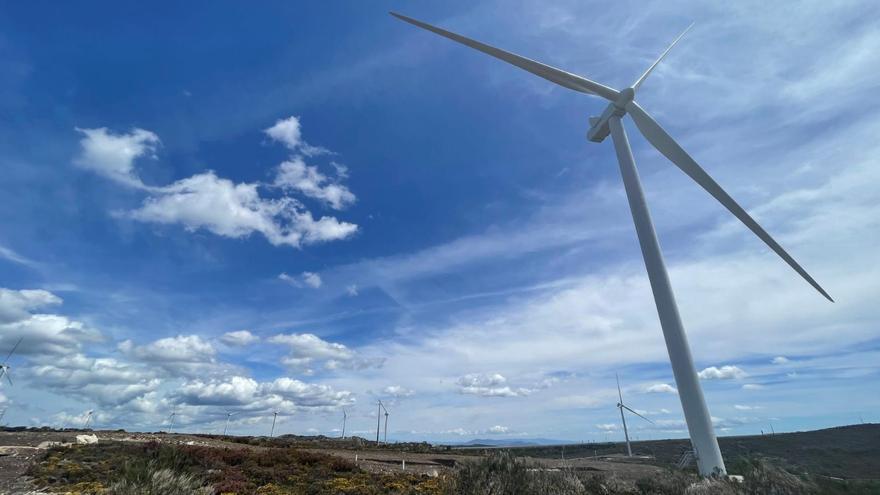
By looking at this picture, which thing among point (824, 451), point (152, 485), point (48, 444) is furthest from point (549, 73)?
point (824, 451)

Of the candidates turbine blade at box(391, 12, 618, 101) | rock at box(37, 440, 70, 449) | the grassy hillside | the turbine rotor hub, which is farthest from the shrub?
the grassy hillside

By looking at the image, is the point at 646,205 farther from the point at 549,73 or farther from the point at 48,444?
the point at 48,444

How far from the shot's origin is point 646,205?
27375mm

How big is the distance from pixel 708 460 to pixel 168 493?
81.3 ft

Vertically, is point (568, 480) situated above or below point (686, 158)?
below

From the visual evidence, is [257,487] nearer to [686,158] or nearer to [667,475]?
[667,475]

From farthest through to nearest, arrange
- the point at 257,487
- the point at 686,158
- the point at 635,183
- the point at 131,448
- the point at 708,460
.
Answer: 1. the point at 131,448
2. the point at 686,158
3. the point at 635,183
4. the point at 257,487
5. the point at 708,460

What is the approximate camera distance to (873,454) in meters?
77.3

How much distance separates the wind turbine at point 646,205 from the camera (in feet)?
75.4

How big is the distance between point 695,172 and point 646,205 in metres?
6.50

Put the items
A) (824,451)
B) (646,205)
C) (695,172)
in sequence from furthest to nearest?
1. (824,451)
2. (695,172)
3. (646,205)

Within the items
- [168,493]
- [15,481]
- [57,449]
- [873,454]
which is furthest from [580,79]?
[873,454]

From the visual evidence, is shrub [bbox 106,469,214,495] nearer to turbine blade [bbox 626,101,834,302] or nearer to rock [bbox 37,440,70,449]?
rock [bbox 37,440,70,449]

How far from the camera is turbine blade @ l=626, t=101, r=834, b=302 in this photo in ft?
89.9
